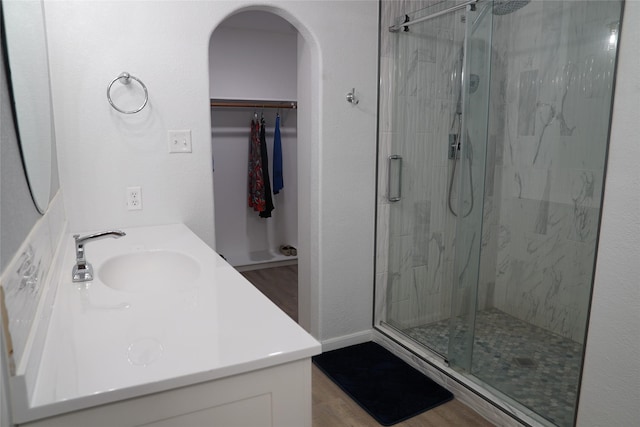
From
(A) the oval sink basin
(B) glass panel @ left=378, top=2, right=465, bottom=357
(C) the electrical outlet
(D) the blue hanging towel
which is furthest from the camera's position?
(D) the blue hanging towel

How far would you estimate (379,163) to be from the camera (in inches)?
115

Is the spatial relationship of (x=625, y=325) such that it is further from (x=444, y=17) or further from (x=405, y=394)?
(x=444, y=17)

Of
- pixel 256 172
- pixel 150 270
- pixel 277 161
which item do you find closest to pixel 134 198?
pixel 150 270

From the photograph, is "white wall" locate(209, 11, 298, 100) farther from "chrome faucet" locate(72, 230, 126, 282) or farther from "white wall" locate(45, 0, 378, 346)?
"chrome faucet" locate(72, 230, 126, 282)

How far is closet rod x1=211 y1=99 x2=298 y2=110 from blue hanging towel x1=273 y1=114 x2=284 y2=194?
150 mm

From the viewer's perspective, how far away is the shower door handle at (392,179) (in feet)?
9.48

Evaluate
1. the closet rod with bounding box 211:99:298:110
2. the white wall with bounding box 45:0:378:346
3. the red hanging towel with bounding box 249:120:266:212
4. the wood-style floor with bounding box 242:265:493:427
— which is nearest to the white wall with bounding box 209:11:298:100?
the closet rod with bounding box 211:99:298:110

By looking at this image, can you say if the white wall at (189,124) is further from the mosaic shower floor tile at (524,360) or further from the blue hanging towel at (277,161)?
the blue hanging towel at (277,161)

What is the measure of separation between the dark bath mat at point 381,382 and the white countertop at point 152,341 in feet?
4.31

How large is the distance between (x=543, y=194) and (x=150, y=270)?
206 centimetres

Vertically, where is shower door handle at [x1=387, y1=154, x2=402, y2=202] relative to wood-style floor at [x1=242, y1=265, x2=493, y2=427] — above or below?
above

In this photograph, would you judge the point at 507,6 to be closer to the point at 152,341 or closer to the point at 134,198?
the point at 134,198

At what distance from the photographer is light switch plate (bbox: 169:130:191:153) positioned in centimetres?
233

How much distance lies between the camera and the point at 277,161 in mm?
4625
